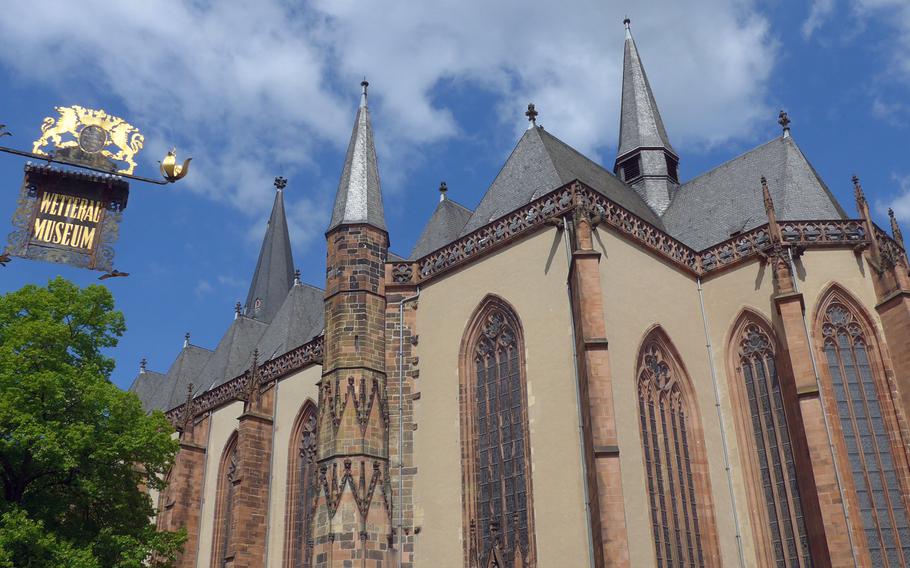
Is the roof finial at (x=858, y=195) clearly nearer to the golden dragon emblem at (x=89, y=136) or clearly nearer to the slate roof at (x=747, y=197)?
the slate roof at (x=747, y=197)

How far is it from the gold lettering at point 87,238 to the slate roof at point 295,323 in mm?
14868

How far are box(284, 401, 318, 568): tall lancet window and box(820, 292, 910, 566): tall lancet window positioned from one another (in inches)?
469

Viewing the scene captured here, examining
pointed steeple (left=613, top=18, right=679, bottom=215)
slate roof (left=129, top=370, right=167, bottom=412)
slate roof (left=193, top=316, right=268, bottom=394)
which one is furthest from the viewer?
slate roof (left=129, top=370, right=167, bottom=412)

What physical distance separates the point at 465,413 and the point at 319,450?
2.94 m

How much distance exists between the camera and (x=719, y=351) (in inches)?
743

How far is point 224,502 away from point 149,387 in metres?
13.3

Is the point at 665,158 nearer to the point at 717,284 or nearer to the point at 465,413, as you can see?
the point at 717,284

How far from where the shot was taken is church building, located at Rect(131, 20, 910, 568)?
15742mm

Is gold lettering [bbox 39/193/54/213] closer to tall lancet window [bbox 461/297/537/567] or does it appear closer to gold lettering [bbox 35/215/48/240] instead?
gold lettering [bbox 35/215/48/240]

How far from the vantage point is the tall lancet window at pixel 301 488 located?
21812 mm

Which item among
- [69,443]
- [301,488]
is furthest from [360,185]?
[69,443]

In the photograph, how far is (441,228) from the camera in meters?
24.5

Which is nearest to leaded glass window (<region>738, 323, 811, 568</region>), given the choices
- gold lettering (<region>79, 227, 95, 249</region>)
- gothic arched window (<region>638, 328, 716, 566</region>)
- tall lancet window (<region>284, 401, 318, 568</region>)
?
gothic arched window (<region>638, 328, 716, 566</region>)

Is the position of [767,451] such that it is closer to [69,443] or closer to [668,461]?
[668,461]
